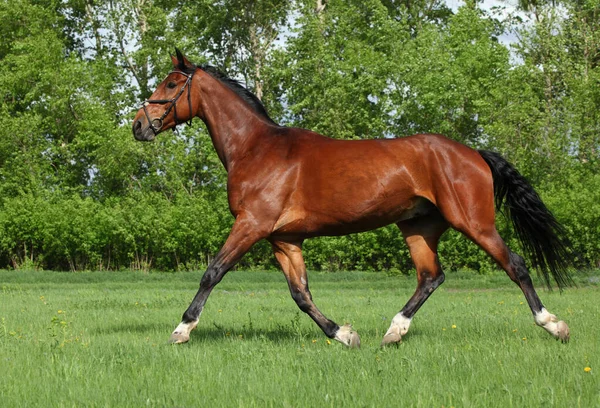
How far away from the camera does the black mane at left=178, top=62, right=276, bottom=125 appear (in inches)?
357

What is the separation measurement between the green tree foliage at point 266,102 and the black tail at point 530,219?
17.7 metres

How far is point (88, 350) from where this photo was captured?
301 inches

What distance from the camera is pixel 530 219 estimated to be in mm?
9023

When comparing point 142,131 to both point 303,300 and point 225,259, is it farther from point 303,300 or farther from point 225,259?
point 303,300

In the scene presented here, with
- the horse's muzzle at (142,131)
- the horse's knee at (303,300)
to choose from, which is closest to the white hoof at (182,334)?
the horse's knee at (303,300)

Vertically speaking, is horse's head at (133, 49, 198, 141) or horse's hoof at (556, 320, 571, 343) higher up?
horse's head at (133, 49, 198, 141)

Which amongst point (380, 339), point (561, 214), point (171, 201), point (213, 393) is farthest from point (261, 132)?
point (171, 201)

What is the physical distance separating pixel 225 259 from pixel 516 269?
3043 millimetres

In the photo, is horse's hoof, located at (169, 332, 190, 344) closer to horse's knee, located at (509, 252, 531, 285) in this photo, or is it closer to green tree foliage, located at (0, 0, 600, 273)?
horse's knee, located at (509, 252, 531, 285)

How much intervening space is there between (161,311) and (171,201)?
2470cm

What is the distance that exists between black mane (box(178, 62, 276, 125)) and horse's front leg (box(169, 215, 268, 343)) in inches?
60.5

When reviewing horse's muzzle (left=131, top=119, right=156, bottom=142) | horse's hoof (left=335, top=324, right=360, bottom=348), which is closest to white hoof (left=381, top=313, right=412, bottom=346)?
horse's hoof (left=335, top=324, right=360, bottom=348)

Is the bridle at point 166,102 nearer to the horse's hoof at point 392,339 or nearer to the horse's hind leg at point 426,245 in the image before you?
the horse's hind leg at point 426,245

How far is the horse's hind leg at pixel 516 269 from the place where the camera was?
801cm
